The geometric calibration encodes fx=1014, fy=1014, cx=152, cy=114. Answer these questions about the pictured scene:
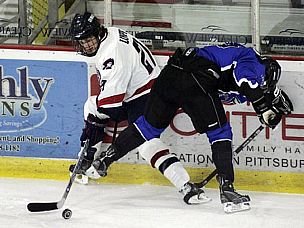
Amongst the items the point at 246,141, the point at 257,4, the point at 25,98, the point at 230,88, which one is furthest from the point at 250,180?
the point at 25,98

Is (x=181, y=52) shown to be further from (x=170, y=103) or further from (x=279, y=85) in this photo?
(x=279, y=85)

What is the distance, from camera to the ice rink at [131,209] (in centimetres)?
495

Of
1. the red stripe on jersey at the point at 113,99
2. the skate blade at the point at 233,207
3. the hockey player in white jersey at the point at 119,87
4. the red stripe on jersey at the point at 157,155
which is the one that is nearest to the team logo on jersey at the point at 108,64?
the hockey player in white jersey at the point at 119,87

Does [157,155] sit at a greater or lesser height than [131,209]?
greater

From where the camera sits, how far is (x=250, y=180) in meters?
5.45

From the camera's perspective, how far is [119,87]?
5.19 meters

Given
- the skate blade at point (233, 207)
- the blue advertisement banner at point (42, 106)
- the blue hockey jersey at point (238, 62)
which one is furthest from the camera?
the blue advertisement banner at point (42, 106)

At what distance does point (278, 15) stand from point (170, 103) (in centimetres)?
83

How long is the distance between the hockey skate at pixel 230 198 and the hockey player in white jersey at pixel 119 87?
0.20 meters

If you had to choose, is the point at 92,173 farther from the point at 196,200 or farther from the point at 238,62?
the point at 238,62

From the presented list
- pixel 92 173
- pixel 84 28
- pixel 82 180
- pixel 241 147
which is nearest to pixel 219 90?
pixel 241 147

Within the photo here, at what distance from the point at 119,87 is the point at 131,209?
0.63 meters

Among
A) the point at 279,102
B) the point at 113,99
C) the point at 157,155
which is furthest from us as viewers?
the point at 157,155

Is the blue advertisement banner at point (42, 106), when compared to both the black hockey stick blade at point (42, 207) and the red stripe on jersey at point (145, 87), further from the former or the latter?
the black hockey stick blade at point (42, 207)
